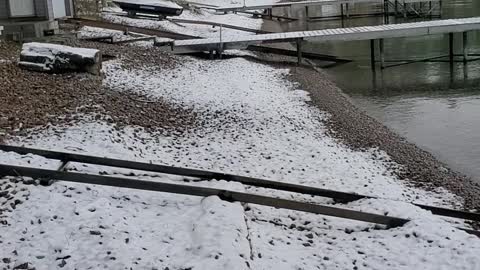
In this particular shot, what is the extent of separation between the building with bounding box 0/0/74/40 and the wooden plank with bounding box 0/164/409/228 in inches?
416

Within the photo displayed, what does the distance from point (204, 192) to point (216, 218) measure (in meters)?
0.66

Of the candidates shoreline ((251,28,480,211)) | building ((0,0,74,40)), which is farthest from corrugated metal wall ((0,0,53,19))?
shoreline ((251,28,480,211))

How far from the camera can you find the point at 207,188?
7562 millimetres

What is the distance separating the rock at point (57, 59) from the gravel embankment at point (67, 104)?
189 mm

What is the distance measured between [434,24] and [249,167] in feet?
56.6

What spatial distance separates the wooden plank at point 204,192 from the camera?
7336 mm

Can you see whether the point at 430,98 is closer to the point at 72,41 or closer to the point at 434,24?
the point at 434,24

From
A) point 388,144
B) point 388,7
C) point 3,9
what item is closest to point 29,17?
point 3,9

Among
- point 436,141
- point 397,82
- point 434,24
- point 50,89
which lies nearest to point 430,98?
point 397,82

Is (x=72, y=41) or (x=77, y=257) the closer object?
(x=77, y=257)

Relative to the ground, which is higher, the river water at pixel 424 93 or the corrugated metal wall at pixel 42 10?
the corrugated metal wall at pixel 42 10

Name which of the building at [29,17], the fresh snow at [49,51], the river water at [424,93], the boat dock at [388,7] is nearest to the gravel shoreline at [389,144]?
the river water at [424,93]

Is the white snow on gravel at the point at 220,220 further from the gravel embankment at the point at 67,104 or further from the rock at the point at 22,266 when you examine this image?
the gravel embankment at the point at 67,104

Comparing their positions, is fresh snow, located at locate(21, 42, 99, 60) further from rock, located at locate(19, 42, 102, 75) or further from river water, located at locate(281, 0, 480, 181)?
river water, located at locate(281, 0, 480, 181)
